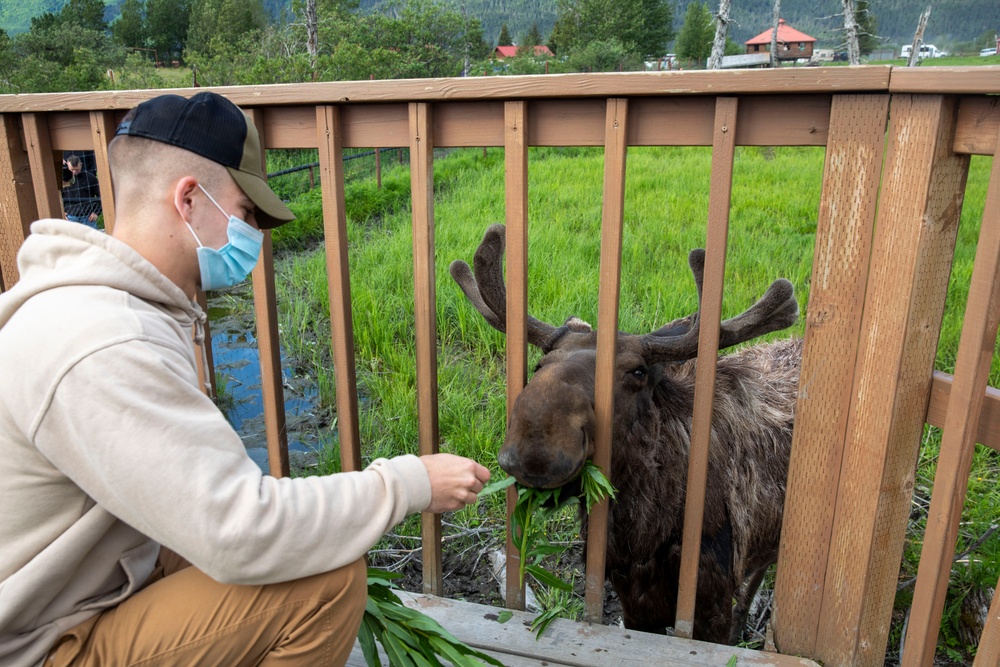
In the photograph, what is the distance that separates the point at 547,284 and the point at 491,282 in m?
3.39

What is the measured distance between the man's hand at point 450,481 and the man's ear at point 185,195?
82 cm

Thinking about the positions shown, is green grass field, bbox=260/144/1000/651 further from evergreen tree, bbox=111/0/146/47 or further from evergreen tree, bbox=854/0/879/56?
evergreen tree, bbox=111/0/146/47

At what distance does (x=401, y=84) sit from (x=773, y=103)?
3.64ft

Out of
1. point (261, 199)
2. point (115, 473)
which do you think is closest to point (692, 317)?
point (261, 199)

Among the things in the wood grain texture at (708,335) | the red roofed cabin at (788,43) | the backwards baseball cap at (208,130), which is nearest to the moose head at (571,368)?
the wood grain texture at (708,335)

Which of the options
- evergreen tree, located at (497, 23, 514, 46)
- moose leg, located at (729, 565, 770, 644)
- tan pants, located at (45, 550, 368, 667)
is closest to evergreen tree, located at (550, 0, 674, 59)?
evergreen tree, located at (497, 23, 514, 46)

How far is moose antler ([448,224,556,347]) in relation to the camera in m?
2.87

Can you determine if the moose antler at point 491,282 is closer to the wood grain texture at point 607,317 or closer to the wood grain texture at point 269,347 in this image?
the wood grain texture at point 607,317

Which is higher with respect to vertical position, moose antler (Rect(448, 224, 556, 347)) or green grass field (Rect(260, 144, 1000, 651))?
moose antler (Rect(448, 224, 556, 347))

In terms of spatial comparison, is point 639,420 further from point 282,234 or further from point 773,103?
point 282,234

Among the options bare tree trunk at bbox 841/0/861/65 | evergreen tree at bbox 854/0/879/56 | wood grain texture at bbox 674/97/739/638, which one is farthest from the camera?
evergreen tree at bbox 854/0/879/56

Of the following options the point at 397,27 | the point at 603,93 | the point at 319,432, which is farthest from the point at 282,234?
the point at 397,27

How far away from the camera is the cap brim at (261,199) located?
189 cm

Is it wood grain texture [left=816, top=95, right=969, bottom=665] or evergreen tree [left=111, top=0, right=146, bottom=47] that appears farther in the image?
evergreen tree [left=111, top=0, right=146, bottom=47]
